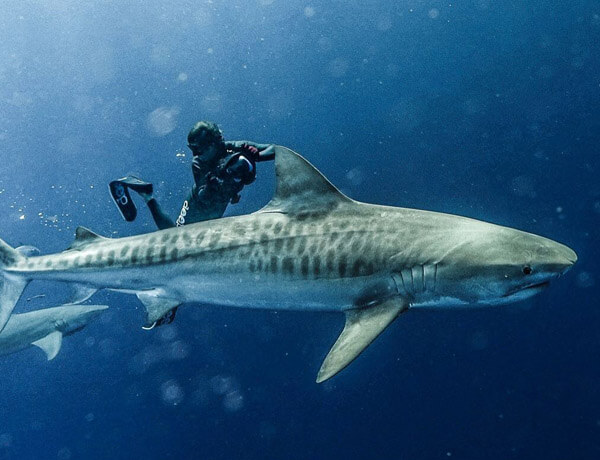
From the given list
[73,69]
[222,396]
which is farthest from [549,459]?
[73,69]

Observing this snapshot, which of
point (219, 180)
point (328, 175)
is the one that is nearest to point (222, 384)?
point (328, 175)

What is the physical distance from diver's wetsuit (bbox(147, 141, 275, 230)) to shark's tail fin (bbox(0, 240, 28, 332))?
1.69 metres

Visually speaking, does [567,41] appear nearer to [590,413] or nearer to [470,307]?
[590,413]

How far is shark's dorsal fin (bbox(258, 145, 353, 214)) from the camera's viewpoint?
386 centimetres

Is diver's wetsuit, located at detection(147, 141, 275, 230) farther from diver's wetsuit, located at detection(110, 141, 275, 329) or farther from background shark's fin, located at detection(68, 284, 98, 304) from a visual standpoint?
background shark's fin, located at detection(68, 284, 98, 304)

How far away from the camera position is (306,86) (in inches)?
2024

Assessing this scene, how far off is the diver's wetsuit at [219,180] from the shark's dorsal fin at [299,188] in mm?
1288

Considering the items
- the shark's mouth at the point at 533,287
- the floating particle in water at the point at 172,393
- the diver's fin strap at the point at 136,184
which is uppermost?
the diver's fin strap at the point at 136,184

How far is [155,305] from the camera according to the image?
426 cm

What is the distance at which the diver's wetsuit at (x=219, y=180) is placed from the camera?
5.20 metres

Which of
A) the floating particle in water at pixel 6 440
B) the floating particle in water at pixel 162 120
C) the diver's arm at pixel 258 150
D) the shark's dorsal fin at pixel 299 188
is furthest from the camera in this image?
the floating particle in water at pixel 162 120

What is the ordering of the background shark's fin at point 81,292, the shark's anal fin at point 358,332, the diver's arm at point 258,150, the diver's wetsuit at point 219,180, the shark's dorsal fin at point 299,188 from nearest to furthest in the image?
the shark's anal fin at point 358,332
the shark's dorsal fin at point 299,188
the background shark's fin at point 81,292
the diver's wetsuit at point 219,180
the diver's arm at point 258,150

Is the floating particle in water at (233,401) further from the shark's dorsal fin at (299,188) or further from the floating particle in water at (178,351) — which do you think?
the shark's dorsal fin at (299,188)

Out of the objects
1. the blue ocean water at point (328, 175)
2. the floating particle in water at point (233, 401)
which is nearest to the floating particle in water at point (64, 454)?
the blue ocean water at point (328, 175)
